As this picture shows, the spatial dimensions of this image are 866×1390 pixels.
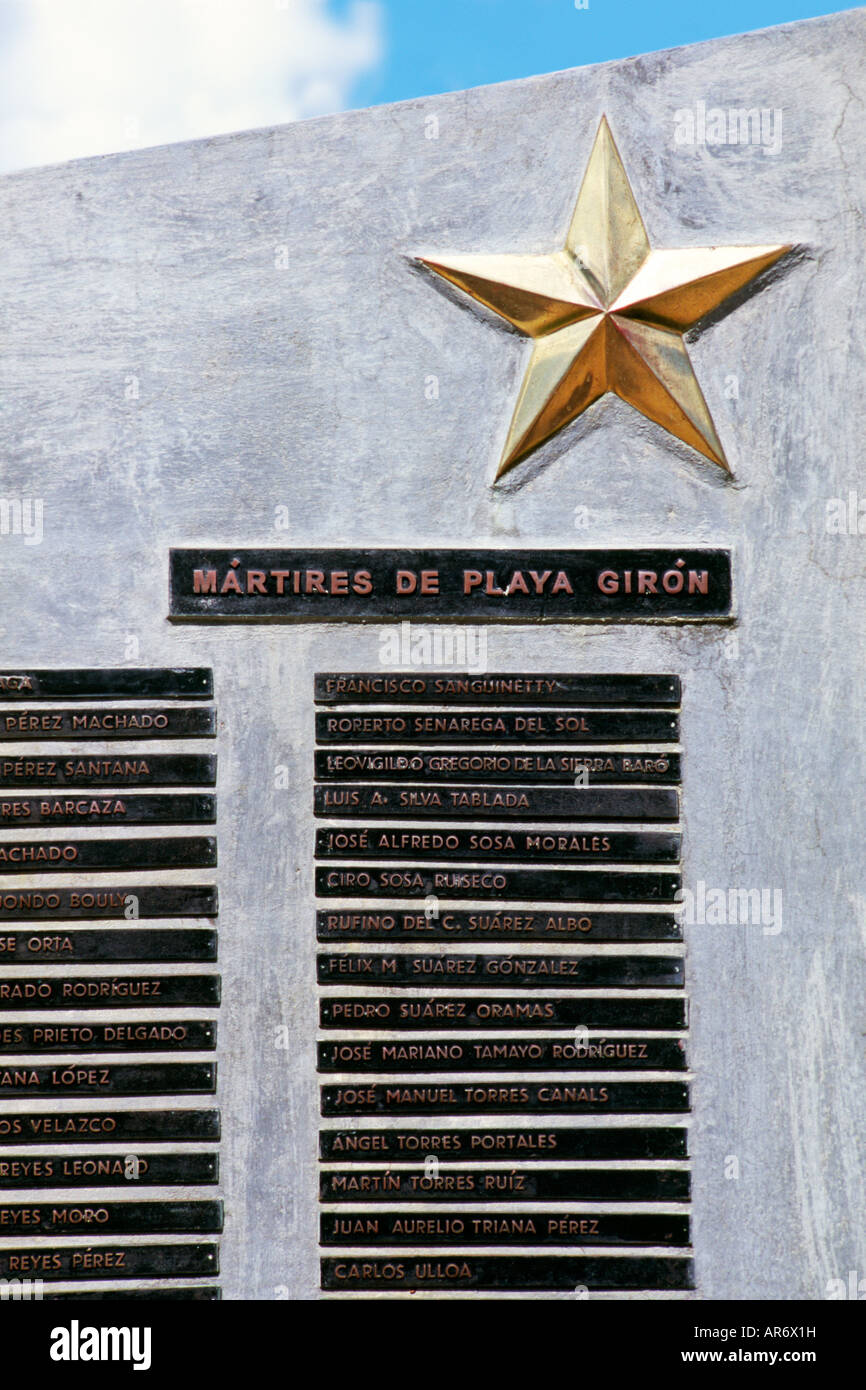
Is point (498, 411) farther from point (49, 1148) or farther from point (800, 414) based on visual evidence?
point (49, 1148)

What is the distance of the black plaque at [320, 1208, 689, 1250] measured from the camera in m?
4.75

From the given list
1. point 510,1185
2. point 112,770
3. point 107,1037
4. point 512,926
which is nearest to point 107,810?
point 112,770

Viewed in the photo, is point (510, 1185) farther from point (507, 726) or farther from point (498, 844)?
point (507, 726)

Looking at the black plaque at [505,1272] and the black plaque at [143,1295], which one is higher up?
the black plaque at [505,1272]

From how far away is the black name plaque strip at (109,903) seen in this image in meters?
4.87

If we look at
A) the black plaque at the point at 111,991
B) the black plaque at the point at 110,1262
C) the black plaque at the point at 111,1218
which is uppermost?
the black plaque at the point at 111,991

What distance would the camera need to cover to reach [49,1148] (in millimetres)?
4801

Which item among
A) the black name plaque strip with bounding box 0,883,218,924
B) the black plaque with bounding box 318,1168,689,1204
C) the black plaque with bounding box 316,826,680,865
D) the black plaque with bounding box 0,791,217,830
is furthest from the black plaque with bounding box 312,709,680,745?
the black plaque with bounding box 318,1168,689,1204

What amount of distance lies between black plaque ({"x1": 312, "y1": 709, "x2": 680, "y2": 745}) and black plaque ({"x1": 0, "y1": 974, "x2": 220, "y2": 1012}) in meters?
1.11

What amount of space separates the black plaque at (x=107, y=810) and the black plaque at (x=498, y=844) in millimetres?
507

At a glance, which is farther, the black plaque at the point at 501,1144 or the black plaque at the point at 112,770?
the black plaque at the point at 112,770

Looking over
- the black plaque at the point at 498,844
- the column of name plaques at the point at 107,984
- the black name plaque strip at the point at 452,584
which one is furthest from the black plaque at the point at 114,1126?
the black name plaque strip at the point at 452,584

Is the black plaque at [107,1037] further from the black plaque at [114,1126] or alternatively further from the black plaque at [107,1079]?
the black plaque at [114,1126]
